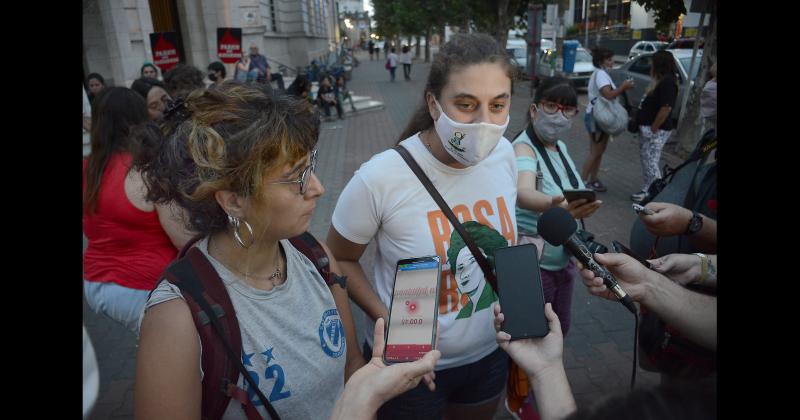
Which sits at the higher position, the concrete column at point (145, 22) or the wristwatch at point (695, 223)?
the concrete column at point (145, 22)

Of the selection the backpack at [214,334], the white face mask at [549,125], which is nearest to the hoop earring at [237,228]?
the backpack at [214,334]

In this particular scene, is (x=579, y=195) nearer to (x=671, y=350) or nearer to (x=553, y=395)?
(x=671, y=350)

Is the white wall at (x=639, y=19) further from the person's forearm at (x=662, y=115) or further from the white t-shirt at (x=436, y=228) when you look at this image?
the white t-shirt at (x=436, y=228)

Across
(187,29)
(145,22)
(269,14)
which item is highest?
(269,14)

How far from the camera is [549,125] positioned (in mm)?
3133

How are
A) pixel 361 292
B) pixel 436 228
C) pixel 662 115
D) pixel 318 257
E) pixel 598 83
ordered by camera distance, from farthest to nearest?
1. pixel 598 83
2. pixel 662 115
3. pixel 361 292
4. pixel 436 228
5. pixel 318 257

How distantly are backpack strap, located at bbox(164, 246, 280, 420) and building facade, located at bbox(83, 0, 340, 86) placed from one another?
11.5 m

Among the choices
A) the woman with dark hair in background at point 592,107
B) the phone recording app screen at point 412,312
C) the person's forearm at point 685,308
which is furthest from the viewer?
the woman with dark hair in background at point 592,107

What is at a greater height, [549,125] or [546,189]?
[549,125]

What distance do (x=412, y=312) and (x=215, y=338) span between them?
590 mm

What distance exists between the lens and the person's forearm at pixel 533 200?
254 cm

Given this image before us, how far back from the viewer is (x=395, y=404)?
6.23 ft

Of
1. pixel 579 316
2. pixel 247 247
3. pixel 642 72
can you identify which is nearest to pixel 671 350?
pixel 247 247

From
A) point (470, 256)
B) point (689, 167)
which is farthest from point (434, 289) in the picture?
point (689, 167)
